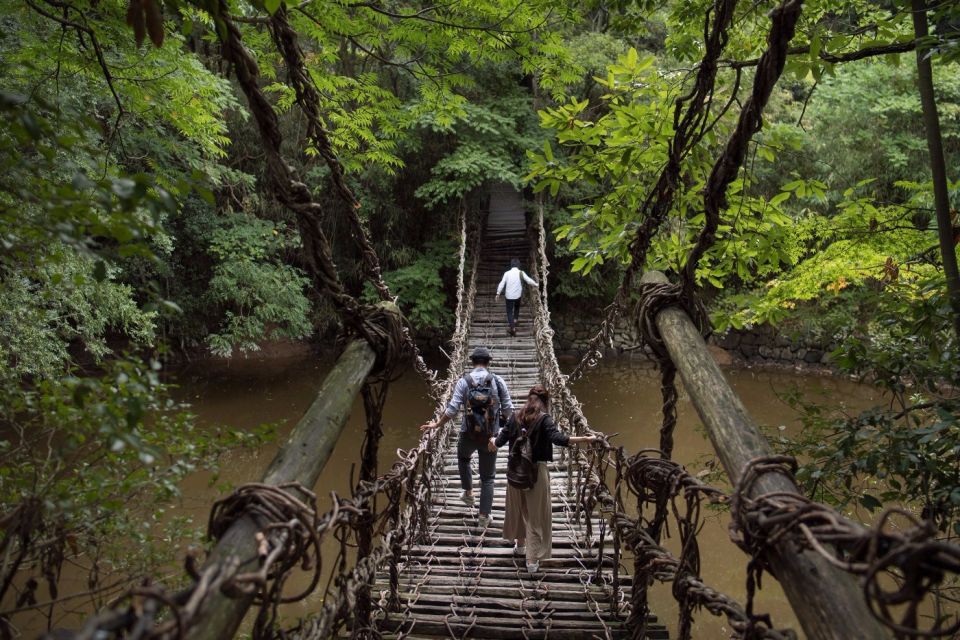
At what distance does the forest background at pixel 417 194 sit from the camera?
1245 mm

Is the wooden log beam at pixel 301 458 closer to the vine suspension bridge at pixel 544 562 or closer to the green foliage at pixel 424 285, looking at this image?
the vine suspension bridge at pixel 544 562

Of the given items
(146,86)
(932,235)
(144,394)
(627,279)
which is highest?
(146,86)

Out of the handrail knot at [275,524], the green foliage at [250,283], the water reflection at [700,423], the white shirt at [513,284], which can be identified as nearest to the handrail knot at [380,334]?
the handrail knot at [275,524]

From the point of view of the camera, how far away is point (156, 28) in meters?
1.10

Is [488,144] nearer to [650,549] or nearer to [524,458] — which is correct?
[524,458]

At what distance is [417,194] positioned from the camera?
8.09 m

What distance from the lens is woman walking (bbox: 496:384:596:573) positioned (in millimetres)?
2535

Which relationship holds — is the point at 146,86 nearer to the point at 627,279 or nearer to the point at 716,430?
the point at 627,279

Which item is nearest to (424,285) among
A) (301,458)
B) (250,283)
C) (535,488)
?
(250,283)

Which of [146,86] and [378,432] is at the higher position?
[146,86]

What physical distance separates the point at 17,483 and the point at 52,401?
0.62 feet

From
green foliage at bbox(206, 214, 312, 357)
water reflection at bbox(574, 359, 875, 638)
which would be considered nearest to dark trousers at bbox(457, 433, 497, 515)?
water reflection at bbox(574, 359, 875, 638)

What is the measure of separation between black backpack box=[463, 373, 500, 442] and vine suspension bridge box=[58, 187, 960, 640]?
28 centimetres

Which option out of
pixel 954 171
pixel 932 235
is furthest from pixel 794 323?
pixel 932 235
